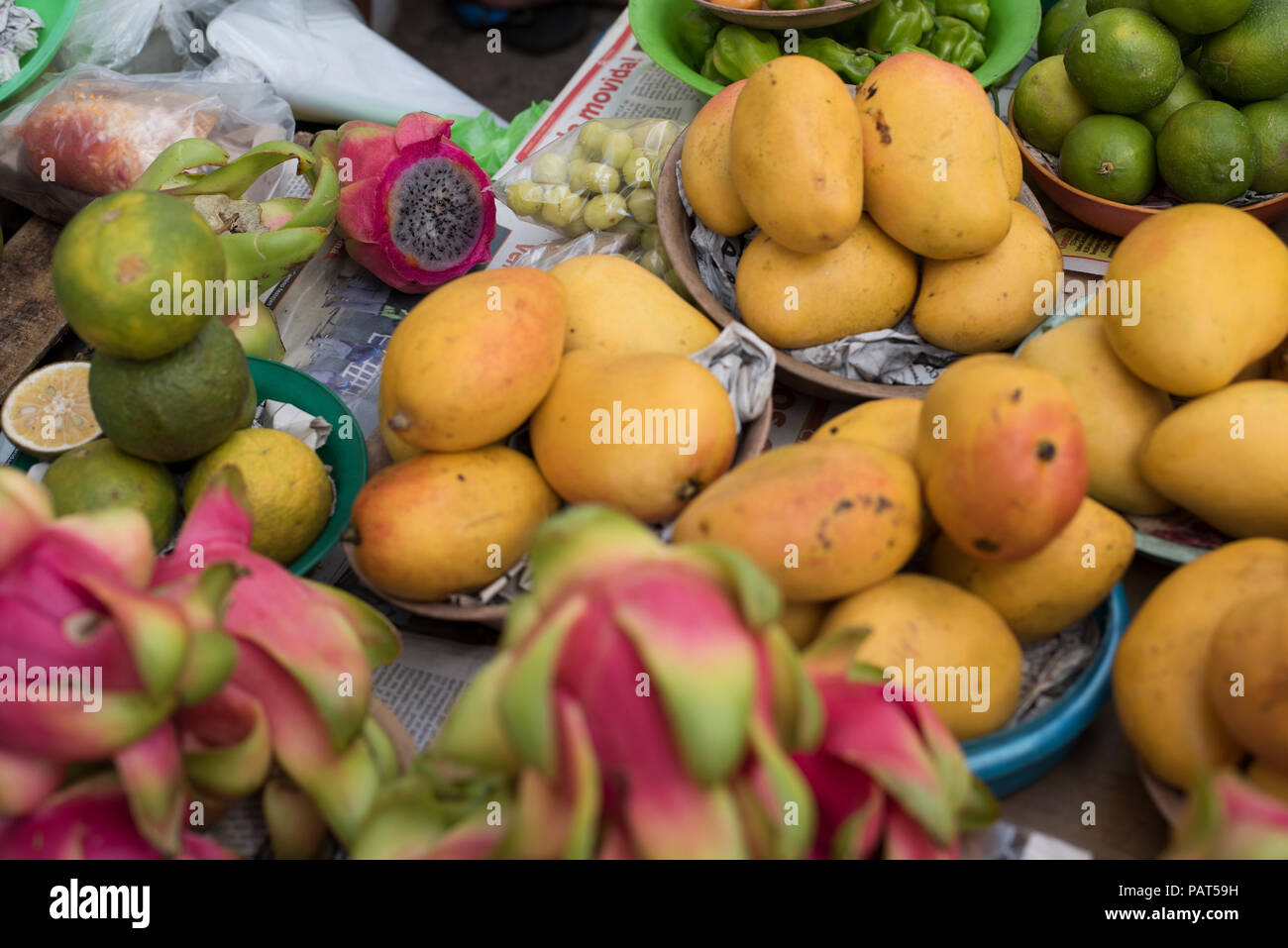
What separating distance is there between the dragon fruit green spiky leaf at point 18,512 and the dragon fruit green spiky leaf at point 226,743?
16 cm

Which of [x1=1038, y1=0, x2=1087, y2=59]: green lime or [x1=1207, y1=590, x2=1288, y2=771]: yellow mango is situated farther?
[x1=1038, y1=0, x2=1087, y2=59]: green lime

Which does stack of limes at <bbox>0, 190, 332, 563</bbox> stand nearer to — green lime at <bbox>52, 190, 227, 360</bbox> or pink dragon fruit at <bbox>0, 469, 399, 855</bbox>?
green lime at <bbox>52, 190, 227, 360</bbox>

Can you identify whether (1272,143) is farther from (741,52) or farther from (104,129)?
(104,129)

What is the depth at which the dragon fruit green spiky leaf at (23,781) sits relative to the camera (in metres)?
0.59

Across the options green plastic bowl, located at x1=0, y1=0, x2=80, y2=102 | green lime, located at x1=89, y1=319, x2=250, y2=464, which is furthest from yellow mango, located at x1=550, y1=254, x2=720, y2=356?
green plastic bowl, located at x1=0, y1=0, x2=80, y2=102

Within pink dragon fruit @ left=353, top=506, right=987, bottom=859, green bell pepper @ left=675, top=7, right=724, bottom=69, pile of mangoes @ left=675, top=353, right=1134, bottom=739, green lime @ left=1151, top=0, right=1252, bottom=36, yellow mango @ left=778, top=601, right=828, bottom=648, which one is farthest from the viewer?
green bell pepper @ left=675, top=7, right=724, bottom=69

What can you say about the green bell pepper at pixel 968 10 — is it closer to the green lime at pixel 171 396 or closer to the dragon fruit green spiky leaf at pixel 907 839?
the green lime at pixel 171 396

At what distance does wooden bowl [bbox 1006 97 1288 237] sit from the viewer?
1355 millimetres

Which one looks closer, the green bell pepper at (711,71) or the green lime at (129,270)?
the green lime at (129,270)

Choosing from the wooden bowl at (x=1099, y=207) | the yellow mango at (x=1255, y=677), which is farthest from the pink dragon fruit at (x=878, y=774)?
the wooden bowl at (x=1099, y=207)

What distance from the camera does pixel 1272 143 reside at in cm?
133

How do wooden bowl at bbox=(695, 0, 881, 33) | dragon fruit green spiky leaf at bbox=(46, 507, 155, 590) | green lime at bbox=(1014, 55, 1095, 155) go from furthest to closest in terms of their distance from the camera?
wooden bowl at bbox=(695, 0, 881, 33) → green lime at bbox=(1014, 55, 1095, 155) → dragon fruit green spiky leaf at bbox=(46, 507, 155, 590)

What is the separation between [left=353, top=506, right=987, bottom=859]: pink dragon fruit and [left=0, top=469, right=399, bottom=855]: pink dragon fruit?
12 centimetres
